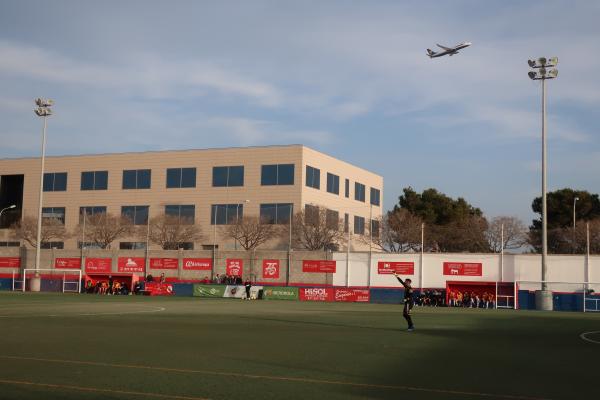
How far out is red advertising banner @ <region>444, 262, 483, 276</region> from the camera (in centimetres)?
6397

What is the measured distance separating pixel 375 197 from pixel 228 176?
78.3 feet

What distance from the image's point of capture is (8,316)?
99.6 feet

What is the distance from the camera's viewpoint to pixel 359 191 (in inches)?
3861

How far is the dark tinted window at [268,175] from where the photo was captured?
285 ft

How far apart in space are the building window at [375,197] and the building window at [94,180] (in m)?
36.0

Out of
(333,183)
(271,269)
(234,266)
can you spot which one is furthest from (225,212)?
(271,269)

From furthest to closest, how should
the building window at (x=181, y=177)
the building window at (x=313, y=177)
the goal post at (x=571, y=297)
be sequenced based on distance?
the building window at (x=181, y=177) → the building window at (x=313, y=177) → the goal post at (x=571, y=297)

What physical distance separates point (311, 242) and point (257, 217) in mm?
7928

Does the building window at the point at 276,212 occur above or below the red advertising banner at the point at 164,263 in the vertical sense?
above

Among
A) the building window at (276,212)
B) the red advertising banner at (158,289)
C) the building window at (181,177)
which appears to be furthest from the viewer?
the building window at (181,177)

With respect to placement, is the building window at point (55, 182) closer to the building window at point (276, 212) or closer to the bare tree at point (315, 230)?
the building window at point (276, 212)

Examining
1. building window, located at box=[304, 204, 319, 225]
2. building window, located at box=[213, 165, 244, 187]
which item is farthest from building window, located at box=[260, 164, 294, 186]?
building window, located at box=[304, 204, 319, 225]

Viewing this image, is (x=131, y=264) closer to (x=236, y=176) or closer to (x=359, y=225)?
(x=236, y=176)

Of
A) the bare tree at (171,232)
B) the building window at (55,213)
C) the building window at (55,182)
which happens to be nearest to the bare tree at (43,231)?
the building window at (55,213)
